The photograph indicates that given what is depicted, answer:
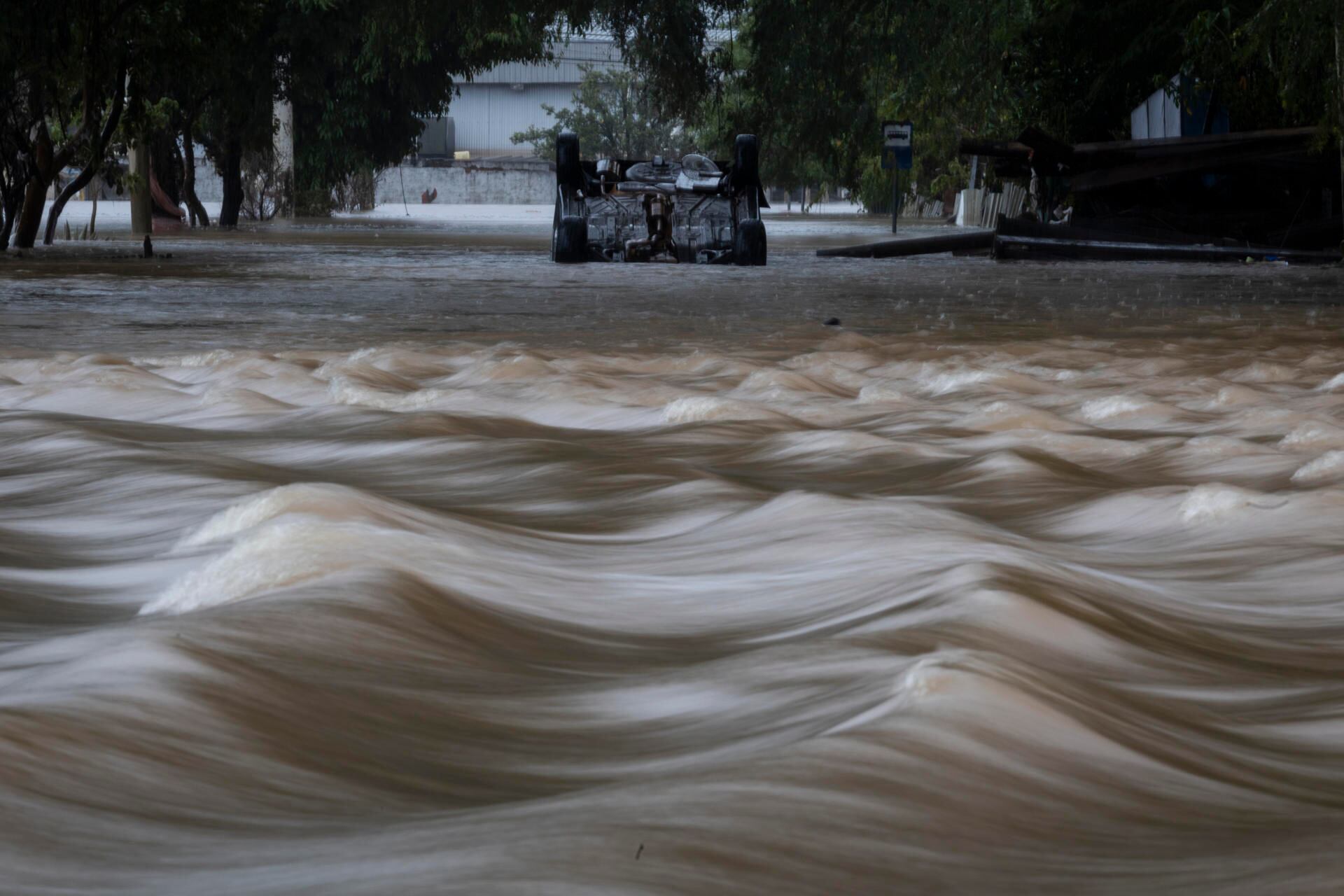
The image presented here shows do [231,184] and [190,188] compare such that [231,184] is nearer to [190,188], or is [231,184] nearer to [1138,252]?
[190,188]

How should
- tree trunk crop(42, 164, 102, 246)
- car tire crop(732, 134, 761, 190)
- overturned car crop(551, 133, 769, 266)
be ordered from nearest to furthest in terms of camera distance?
overturned car crop(551, 133, 769, 266) < car tire crop(732, 134, 761, 190) < tree trunk crop(42, 164, 102, 246)

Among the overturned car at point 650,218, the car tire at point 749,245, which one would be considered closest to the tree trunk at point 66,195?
the overturned car at point 650,218

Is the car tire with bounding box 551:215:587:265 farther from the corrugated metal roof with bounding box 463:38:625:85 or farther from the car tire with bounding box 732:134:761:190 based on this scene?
the corrugated metal roof with bounding box 463:38:625:85

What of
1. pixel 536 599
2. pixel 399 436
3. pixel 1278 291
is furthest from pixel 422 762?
pixel 1278 291

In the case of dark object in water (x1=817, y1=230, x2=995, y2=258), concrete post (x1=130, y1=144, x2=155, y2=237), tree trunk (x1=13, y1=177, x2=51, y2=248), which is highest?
concrete post (x1=130, y1=144, x2=155, y2=237)

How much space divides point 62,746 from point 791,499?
3.56 feet

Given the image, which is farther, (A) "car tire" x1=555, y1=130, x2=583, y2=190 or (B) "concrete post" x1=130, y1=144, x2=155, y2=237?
(B) "concrete post" x1=130, y1=144, x2=155, y2=237

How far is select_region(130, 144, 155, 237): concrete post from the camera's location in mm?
19609

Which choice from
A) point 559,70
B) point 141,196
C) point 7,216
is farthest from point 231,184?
point 559,70

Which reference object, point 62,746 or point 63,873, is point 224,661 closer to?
point 62,746

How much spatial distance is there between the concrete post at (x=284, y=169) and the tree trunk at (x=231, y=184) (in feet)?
12.1

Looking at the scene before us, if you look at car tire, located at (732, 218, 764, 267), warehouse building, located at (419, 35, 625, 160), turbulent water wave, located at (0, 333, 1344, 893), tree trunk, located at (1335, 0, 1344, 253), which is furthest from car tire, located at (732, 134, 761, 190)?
warehouse building, located at (419, 35, 625, 160)

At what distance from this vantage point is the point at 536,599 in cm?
146

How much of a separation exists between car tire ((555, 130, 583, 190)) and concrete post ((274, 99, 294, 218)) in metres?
19.9
